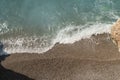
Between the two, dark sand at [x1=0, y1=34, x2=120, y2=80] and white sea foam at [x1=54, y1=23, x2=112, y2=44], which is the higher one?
white sea foam at [x1=54, y1=23, x2=112, y2=44]

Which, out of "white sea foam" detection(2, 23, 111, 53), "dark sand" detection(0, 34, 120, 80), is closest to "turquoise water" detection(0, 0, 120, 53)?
"white sea foam" detection(2, 23, 111, 53)

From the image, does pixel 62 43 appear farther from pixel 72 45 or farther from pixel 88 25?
pixel 88 25

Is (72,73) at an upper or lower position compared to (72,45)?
lower

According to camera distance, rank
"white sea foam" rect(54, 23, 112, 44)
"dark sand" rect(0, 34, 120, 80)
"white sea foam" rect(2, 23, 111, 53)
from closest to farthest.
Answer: "dark sand" rect(0, 34, 120, 80) → "white sea foam" rect(2, 23, 111, 53) → "white sea foam" rect(54, 23, 112, 44)

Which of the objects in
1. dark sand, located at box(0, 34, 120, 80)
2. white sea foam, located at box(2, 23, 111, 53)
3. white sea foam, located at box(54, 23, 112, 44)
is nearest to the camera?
dark sand, located at box(0, 34, 120, 80)

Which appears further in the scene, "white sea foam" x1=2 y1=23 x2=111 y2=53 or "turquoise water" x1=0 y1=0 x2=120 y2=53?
"turquoise water" x1=0 y1=0 x2=120 y2=53

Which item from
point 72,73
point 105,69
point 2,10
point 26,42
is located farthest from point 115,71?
point 2,10

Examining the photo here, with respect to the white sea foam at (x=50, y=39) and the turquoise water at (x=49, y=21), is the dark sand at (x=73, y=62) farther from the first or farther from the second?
the turquoise water at (x=49, y=21)

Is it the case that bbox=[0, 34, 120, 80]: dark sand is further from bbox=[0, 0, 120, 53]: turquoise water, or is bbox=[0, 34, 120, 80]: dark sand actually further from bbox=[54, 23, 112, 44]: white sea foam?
bbox=[0, 0, 120, 53]: turquoise water
